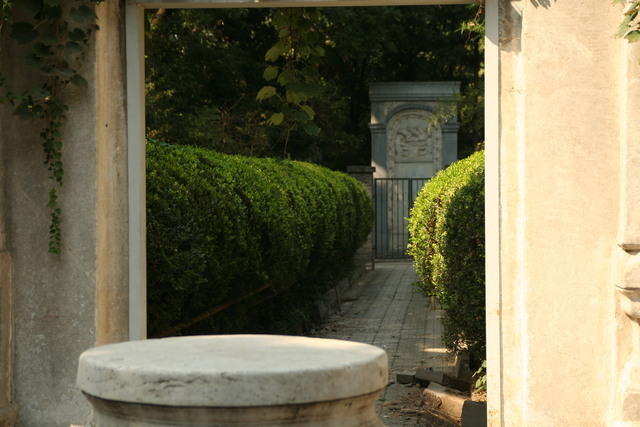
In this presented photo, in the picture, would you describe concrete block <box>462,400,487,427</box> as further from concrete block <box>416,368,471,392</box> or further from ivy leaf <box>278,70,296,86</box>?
ivy leaf <box>278,70,296,86</box>

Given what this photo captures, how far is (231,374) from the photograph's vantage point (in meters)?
2.59

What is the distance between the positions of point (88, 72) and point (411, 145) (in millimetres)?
19076

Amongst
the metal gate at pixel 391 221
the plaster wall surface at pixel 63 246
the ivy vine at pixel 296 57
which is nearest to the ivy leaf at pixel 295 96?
the ivy vine at pixel 296 57

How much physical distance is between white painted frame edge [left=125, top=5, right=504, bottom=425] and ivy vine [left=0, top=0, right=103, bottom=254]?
35 cm

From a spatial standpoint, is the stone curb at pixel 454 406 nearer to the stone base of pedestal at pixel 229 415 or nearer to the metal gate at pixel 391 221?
the stone base of pedestal at pixel 229 415

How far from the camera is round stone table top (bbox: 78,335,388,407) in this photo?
8.46ft

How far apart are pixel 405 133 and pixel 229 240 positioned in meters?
16.5

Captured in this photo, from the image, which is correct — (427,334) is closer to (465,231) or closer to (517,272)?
(465,231)

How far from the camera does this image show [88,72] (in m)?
5.22

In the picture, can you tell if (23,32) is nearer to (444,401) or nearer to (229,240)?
(229,240)

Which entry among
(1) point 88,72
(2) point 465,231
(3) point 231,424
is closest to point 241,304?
(2) point 465,231

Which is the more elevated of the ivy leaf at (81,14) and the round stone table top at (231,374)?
the ivy leaf at (81,14)

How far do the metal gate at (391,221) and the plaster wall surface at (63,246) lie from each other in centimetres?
1814

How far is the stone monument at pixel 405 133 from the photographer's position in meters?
23.8
